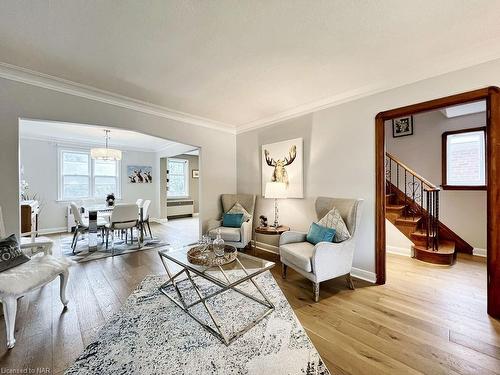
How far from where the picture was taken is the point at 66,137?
5.65 m

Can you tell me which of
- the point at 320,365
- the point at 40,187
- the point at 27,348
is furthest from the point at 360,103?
the point at 40,187

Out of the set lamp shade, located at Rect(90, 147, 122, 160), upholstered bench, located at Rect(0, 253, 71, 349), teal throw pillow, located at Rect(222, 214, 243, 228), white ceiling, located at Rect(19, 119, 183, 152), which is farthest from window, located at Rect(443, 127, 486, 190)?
lamp shade, located at Rect(90, 147, 122, 160)

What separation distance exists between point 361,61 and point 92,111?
336 cm

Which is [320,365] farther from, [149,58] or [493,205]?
[149,58]

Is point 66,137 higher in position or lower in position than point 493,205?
higher

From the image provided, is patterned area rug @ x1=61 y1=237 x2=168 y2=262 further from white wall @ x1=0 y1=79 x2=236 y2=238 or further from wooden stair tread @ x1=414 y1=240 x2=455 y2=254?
wooden stair tread @ x1=414 y1=240 x2=455 y2=254

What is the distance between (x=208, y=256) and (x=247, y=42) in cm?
207

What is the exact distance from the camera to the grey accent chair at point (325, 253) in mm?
2404

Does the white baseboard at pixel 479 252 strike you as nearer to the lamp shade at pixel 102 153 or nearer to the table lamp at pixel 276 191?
the table lamp at pixel 276 191

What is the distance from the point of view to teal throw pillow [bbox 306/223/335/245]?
270 centimetres

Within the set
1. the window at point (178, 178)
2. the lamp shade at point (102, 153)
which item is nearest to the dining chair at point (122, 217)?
the lamp shade at point (102, 153)

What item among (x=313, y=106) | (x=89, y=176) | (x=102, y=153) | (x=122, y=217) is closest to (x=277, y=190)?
(x=313, y=106)

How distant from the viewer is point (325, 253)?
2432mm

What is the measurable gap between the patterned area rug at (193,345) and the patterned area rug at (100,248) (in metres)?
2.12
